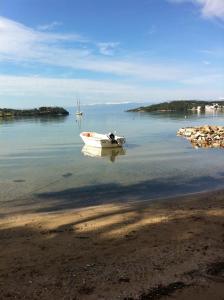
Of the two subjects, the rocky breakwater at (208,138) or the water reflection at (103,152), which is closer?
the water reflection at (103,152)

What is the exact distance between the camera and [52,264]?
11000 mm

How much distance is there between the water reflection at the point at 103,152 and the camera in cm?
4363

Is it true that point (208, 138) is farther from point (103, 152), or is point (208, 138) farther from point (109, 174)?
point (109, 174)

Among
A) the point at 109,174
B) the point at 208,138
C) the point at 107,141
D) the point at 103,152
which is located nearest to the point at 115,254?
the point at 109,174

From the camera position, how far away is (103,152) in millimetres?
47281

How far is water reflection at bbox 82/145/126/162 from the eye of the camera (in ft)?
143

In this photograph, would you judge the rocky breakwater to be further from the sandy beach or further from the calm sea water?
the sandy beach

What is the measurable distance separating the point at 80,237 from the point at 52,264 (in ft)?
8.78

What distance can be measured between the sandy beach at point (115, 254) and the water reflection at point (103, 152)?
78.3 ft

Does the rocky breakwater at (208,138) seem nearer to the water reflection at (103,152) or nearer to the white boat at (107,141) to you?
the white boat at (107,141)

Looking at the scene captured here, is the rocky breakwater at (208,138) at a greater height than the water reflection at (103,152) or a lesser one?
greater

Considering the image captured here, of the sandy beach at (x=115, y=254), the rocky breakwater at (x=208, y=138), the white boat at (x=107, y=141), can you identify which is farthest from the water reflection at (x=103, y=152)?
the sandy beach at (x=115, y=254)

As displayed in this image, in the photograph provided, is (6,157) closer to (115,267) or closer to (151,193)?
(151,193)

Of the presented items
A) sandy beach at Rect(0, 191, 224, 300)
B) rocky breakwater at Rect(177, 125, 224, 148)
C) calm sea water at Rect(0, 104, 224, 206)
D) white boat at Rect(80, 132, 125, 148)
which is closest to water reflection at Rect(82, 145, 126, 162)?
calm sea water at Rect(0, 104, 224, 206)
